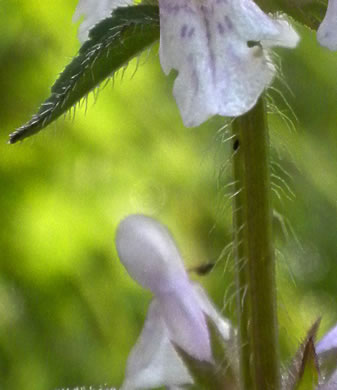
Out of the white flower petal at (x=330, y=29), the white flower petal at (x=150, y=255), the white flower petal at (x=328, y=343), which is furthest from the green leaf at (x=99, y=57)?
the white flower petal at (x=328, y=343)

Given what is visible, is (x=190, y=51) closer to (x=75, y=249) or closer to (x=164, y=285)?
(x=164, y=285)

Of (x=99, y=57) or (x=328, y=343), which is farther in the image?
(x=328, y=343)

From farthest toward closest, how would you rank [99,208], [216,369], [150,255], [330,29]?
1. [99,208]
2. [150,255]
3. [216,369]
4. [330,29]

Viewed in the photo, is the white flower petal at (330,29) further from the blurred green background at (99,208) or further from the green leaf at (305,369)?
the blurred green background at (99,208)

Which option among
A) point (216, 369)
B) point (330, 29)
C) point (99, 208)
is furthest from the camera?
point (99, 208)

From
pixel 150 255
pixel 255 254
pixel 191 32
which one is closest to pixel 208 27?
pixel 191 32

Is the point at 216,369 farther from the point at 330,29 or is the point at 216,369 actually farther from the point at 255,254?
the point at 330,29
